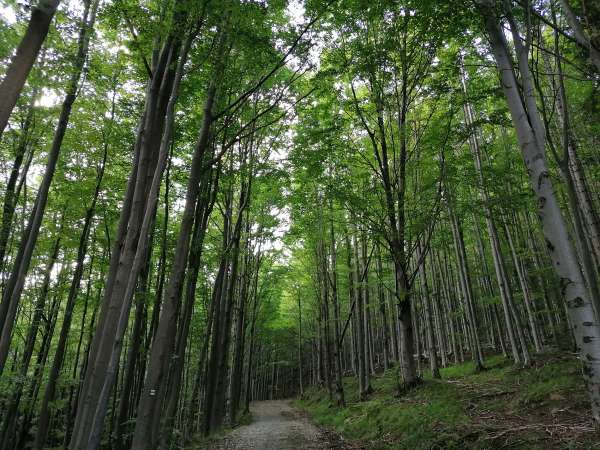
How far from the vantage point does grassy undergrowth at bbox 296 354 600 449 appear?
426 cm

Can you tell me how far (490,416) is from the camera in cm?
558

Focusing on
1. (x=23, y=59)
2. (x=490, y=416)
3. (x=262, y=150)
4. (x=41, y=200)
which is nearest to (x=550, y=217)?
(x=490, y=416)

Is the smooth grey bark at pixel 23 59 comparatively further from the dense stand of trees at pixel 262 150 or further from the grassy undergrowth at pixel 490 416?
the grassy undergrowth at pixel 490 416

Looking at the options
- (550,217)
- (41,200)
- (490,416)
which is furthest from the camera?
(41,200)

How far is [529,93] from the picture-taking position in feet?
14.1

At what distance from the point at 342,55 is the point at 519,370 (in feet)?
32.0

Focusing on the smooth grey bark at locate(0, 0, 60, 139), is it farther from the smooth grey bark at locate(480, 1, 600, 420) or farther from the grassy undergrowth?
the grassy undergrowth

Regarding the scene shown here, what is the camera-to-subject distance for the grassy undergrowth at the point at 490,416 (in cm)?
426

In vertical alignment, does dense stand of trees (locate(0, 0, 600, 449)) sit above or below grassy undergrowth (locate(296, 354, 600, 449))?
above

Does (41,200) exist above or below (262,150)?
below

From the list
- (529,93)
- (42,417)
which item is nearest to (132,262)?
(529,93)

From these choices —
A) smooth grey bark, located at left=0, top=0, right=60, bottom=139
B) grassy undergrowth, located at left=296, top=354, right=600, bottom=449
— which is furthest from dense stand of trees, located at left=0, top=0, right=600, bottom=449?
grassy undergrowth, located at left=296, top=354, right=600, bottom=449

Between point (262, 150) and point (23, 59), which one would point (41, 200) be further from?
point (262, 150)

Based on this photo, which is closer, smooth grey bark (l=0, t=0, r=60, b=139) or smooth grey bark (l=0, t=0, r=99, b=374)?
smooth grey bark (l=0, t=0, r=60, b=139)
